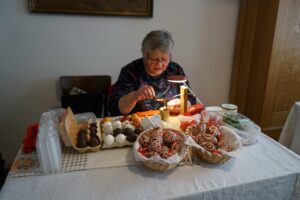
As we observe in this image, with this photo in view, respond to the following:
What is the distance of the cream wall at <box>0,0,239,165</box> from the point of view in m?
1.96

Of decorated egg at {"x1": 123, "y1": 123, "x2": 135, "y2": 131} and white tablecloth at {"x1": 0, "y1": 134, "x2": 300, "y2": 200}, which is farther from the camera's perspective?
decorated egg at {"x1": 123, "y1": 123, "x2": 135, "y2": 131}

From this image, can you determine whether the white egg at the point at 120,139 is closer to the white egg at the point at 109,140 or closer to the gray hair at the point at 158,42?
the white egg at the point at 109,140

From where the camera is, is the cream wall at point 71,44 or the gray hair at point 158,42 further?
the cream wall at point 71,44

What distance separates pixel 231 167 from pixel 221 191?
0.45 ft

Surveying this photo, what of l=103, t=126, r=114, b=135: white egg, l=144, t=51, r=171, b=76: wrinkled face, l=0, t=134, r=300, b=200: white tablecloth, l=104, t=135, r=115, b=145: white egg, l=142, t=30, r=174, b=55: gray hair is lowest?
l=0, t=134, r=300, b=200: white tablecloth

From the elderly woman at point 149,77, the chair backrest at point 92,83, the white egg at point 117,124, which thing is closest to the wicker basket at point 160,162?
the white egg at point 117,124

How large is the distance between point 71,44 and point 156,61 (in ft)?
3.37

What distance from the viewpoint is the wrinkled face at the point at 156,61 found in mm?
1368

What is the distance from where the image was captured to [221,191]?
81 centimetres

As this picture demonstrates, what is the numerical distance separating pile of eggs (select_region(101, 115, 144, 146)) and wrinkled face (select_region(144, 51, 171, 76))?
38cm

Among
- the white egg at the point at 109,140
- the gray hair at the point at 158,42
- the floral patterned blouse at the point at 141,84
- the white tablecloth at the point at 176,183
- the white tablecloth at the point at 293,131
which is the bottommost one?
the white tablecloth at the point at 293,131

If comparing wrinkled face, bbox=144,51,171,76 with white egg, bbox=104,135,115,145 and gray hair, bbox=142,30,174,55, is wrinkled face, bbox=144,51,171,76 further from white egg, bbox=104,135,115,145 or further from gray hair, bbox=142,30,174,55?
white egg, bbox=104,135,115,145

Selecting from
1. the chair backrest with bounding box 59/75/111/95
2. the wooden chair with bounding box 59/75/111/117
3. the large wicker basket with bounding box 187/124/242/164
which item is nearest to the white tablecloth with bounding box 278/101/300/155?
the large wicker basket with bounding box 187/124/242/164

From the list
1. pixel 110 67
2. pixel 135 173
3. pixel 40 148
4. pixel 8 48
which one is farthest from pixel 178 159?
pixel 8 48
